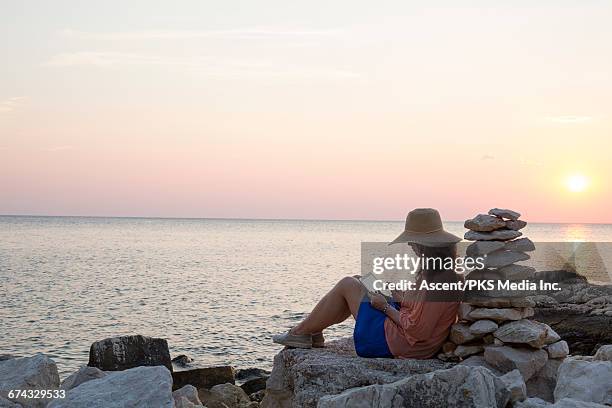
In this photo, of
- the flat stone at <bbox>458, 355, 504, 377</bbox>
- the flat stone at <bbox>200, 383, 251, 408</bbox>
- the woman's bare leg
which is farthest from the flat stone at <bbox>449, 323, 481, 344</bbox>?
the flat stone at <bbox>200, 383, 251, 408</bbox>

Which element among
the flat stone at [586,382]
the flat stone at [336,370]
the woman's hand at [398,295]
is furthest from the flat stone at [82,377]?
the flat stone at [586,382]

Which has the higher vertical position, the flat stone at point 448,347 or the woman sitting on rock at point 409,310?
the woman sitting on rock at point 409,310

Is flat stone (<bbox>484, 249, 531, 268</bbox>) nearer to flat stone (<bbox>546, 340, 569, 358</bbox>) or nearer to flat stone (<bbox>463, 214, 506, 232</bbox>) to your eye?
flat stone (<bbox>463, 214, 506, 232</bbox>)

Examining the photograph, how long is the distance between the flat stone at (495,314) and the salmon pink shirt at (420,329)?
304mm

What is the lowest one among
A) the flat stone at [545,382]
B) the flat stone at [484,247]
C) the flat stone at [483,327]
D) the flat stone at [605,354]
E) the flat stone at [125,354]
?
the flat stone at [125,354]

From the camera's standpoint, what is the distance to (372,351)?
8.39 m

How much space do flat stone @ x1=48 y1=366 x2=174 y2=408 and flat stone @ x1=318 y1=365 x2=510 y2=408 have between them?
1.77 meters

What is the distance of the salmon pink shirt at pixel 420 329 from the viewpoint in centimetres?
826

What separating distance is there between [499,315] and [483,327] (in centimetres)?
24

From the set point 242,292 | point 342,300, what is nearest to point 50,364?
point 342,300

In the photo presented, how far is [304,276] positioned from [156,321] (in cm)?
2227

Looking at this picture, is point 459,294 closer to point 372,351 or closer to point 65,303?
point 372,351

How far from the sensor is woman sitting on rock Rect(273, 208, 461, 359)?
8258 millimetres

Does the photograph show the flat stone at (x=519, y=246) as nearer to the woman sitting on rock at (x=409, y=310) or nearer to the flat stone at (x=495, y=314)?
the woman sitting on rock at (x=409, y=310)
